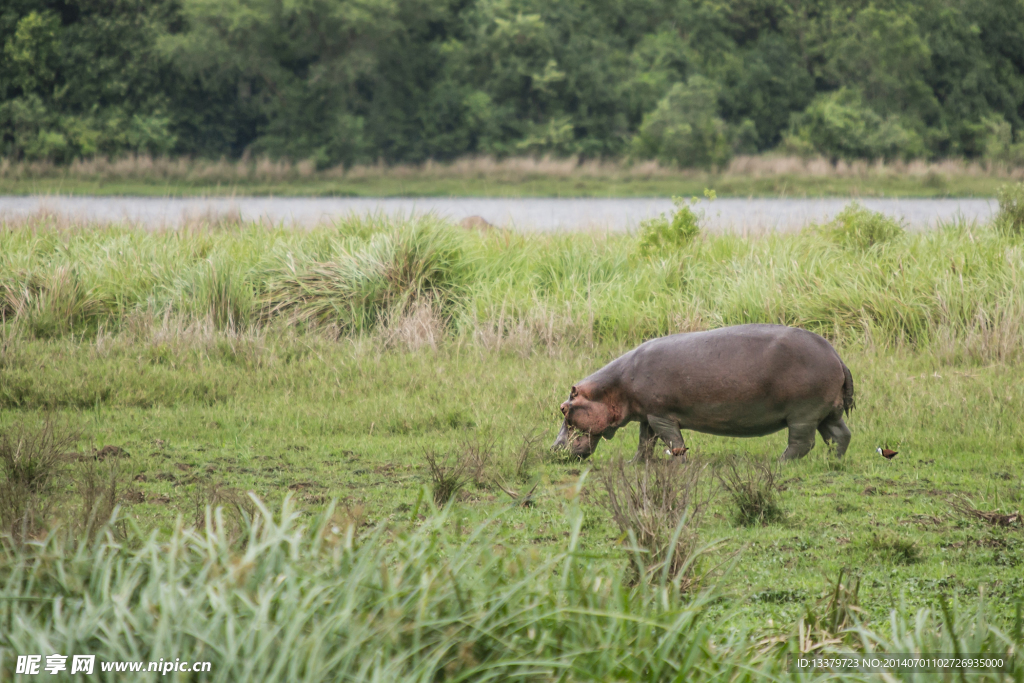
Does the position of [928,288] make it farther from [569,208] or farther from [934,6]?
[934,6]

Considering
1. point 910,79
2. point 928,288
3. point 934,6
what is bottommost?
point 928,288

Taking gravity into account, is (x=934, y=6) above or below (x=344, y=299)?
above

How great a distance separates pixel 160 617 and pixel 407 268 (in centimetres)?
746

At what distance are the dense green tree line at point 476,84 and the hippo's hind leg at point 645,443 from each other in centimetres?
3164

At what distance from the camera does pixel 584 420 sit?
5.44 meters

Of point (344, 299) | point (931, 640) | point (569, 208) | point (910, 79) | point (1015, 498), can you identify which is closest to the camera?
point (931, 640)

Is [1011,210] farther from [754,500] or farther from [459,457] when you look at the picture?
[459,457]

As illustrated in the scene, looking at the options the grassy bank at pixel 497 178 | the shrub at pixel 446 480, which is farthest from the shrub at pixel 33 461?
the grassy bank at pixel 497 178

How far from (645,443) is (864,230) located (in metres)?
6.48

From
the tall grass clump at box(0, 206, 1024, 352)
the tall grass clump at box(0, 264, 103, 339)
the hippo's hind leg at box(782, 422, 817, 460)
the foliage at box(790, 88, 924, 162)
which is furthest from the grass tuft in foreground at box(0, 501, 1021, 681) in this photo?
the foliage at box(790, 88, 924, 162)

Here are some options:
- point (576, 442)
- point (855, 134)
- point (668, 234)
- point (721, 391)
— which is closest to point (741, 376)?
point (721, 391)

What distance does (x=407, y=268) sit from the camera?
31.4 feet

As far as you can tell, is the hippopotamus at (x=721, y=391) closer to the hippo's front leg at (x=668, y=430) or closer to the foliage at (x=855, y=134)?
the hippo's front leg at (x=668, y=430)

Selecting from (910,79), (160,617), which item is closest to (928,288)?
(160,617)
